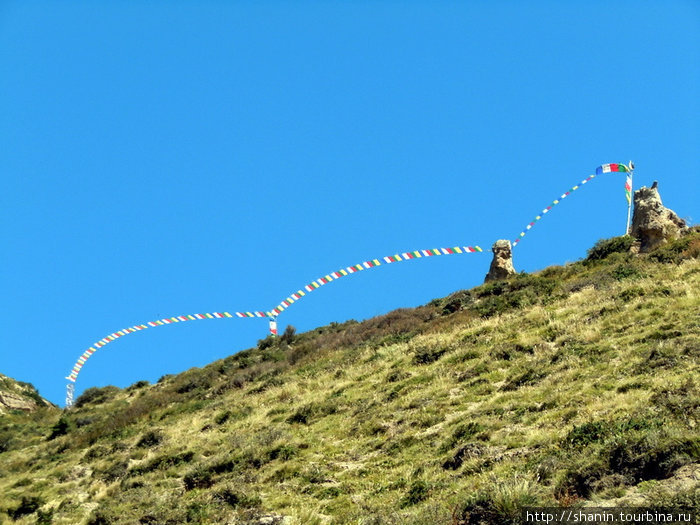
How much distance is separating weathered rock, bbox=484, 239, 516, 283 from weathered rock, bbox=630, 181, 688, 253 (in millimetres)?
5800

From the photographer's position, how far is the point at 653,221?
2922 cm

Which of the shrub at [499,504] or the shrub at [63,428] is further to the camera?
the shrub at [63,428]

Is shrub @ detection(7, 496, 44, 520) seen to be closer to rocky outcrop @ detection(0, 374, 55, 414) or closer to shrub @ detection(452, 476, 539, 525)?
shrub @ detection(452, 476, 539, 525)

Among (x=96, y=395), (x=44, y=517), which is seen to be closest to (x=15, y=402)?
(x=96, y=395)

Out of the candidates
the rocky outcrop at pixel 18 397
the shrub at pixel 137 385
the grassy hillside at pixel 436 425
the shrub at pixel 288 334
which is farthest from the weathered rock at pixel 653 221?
the rocky outcrop at pixel 18 397

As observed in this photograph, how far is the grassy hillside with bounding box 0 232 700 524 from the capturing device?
10906 mm

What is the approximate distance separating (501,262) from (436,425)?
18.8m

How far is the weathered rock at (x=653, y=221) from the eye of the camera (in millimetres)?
28969

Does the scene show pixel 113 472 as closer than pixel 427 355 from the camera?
Yes

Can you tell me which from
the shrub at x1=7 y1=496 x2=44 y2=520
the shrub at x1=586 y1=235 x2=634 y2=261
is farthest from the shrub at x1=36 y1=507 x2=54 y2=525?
the shrub at x1=586 y1=235 x2=634 y2=261

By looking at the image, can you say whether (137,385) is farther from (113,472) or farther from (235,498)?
(235,498)

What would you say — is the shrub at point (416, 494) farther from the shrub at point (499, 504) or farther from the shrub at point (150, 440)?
the shrub at point (150, 440)

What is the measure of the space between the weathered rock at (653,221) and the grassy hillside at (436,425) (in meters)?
1.75

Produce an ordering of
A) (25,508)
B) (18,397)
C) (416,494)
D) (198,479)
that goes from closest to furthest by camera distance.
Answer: (416,494) → (198,479) → (25,508) → (18,397)
